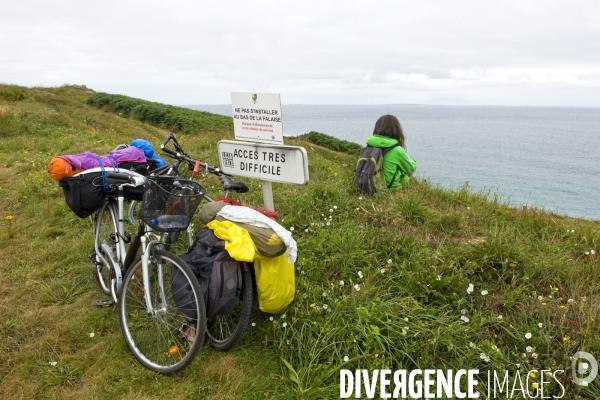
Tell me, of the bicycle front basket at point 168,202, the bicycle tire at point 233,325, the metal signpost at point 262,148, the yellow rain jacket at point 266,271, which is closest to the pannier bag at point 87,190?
the bicycle front basket at point 168,202

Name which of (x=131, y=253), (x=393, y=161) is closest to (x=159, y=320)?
(x=131, y=253)

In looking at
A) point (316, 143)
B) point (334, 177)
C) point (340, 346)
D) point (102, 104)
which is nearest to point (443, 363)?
point (340, 346)

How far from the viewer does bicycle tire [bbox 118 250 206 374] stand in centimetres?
279

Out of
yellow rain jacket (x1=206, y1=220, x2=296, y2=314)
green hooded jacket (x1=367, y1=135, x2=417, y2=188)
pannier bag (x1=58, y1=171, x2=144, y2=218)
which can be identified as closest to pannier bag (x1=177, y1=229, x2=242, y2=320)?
yellow rain jacket (x1=206, y1=220, x2=296, y2=314)

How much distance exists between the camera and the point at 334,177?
6.54m

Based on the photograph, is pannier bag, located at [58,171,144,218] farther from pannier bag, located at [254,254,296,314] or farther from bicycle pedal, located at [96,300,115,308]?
pannier bag, located at [254,254,296,314]

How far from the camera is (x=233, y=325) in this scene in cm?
330

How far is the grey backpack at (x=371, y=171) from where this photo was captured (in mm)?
5520

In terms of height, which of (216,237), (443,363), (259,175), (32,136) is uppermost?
(32,136)

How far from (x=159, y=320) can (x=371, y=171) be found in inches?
138

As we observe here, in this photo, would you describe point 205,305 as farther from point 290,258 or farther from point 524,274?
point 524,274

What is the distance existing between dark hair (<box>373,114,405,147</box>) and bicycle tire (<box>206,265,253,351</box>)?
144 inches

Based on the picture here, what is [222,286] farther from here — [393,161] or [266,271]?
[393,161]

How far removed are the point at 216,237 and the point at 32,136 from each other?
41.0 ft
